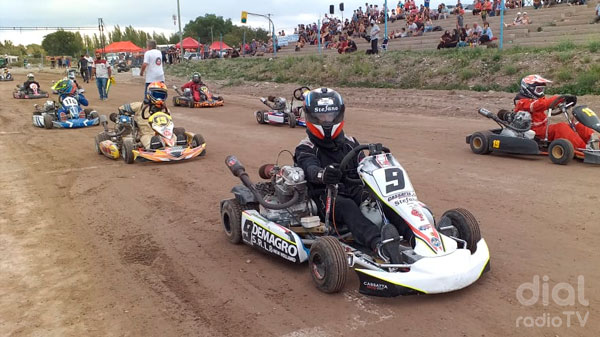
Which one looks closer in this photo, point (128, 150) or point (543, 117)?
point (543, 117)

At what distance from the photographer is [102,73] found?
21.5 metres

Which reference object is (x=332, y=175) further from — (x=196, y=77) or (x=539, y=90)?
(x=196, y=77)

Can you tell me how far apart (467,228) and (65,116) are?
13197mm

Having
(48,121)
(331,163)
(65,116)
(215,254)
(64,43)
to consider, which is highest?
(64,43)

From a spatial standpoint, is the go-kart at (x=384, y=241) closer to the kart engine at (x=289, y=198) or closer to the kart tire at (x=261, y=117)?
the kart engine at (x=289, y=198)

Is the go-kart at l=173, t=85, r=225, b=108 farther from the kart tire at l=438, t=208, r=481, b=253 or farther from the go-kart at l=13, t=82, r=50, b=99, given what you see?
the kart tire at l=438, t=208, r=481, b=253

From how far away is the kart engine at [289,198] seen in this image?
→ 16.5ft

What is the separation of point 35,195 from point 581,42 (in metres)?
18.2

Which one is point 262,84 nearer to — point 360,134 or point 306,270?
point 360,134

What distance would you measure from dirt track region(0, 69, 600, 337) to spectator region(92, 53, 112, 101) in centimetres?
1034

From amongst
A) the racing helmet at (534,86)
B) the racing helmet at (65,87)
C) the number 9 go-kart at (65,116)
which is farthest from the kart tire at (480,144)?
the racing helmet at (65,87)

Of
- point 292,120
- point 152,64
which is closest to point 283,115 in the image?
point 292,120

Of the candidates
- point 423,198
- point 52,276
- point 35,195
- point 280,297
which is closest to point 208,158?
point 35,195

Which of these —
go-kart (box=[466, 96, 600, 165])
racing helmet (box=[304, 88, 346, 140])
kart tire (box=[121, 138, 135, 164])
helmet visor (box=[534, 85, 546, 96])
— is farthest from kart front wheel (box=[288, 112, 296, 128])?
racing helmet (box=[304, 88, 346, 140])
